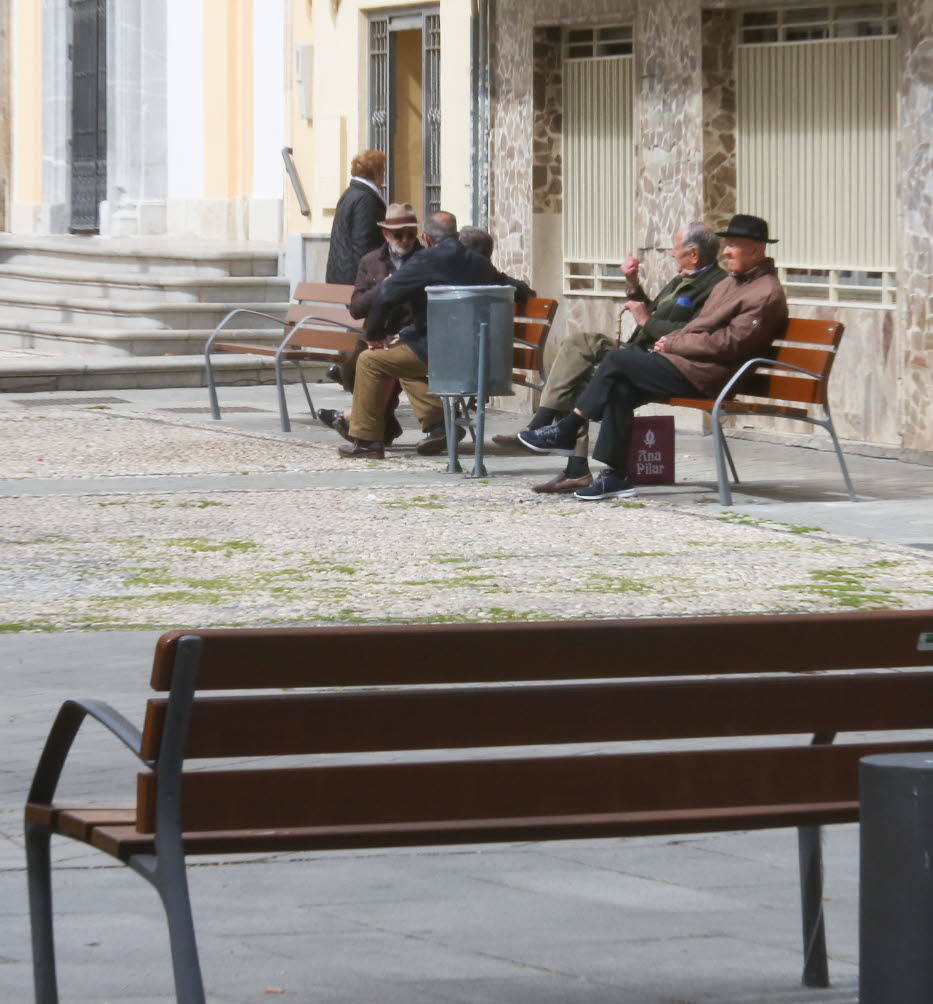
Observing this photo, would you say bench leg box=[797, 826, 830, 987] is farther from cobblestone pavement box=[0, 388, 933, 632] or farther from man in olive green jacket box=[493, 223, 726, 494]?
man in olive green jacket box=[493, 223, 726, 494]

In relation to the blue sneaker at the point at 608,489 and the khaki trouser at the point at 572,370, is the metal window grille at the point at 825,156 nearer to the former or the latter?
the khaki trouser at the point at 572,370

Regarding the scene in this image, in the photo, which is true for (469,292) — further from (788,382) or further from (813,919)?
(813,919)

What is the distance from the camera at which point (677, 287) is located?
505 inches

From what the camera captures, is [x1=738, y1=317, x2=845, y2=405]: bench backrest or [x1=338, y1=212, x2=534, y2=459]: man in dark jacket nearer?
[x1=738, y1=317, x2=845, y2=405]: bench backrest

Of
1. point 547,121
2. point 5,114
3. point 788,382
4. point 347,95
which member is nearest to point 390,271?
point 788,382

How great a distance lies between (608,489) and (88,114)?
16953mm

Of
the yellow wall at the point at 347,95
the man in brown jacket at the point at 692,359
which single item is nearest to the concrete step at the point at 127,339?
the yellow wall at the point at 347,95

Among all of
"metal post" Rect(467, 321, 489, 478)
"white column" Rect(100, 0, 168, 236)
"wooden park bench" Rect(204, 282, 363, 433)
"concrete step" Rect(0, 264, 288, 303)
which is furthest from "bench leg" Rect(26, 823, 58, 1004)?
"white column" Rect(100, 0, 168, 236)

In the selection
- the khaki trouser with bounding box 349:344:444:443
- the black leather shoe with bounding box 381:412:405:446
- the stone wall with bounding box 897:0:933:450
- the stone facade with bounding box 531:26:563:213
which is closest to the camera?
the khaki trouser with bounding box 349:344:444:443

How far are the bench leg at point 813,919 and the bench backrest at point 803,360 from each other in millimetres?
7259

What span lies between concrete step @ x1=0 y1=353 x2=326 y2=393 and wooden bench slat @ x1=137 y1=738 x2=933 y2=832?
14609 millimetres

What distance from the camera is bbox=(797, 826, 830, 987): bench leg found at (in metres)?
4.20

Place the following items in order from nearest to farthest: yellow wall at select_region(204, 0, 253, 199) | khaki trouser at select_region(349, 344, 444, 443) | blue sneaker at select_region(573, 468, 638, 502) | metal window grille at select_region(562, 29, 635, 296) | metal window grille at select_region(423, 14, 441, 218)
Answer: blue sneaker at select_region(573, 468, 638, 502) → khaki trouser at select_region(349, 344, 444, 443) → metal window grille at select_region(562, 29, 635, 296) → metal window grille at select_region(423, 14, 441, 218) → yellow wall at select_region(204, 0, 253, 199)

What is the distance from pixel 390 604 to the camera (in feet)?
28.0
